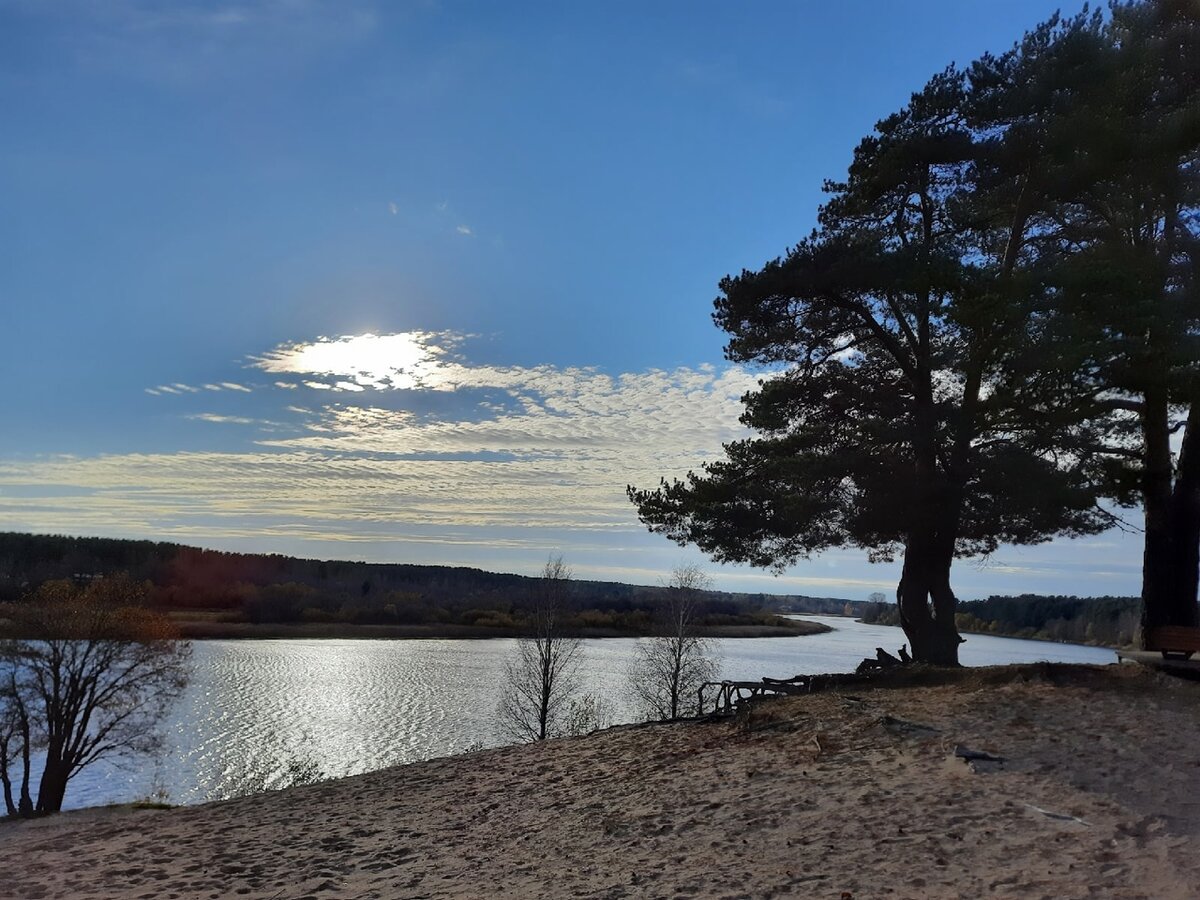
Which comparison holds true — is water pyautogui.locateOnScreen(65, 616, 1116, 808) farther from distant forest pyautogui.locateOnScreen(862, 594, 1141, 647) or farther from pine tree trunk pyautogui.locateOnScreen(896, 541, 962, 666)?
distant forest pyautogui.locateOnScreen(862, 594, 1141, 647)

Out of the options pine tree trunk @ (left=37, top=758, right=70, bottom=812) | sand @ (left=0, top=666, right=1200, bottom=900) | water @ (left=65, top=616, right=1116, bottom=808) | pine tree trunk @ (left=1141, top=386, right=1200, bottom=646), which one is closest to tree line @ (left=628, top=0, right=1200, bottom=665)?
pine tree trunk @ (left=1141, top=386, right=1200, bottom=646)

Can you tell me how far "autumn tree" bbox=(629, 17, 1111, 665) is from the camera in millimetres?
11812

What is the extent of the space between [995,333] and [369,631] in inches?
2694

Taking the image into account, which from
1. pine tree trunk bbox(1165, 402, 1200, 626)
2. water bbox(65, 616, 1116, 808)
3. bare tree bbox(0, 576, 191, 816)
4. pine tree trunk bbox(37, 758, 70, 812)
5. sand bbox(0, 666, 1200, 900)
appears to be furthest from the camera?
water bbox(65, 616, 1116, 808)

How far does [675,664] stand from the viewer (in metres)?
33.1

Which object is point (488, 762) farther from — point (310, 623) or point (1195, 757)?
point (310, 623)

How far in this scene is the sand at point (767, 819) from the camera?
5.50 metres

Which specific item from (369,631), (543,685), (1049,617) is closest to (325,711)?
(543,685)

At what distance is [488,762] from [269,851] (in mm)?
3933

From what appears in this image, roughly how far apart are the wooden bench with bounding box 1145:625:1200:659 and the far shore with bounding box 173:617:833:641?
2167 inches

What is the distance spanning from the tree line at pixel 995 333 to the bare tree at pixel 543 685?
17007 millimetres

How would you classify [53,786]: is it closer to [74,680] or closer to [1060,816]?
[74,680]

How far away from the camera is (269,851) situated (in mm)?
8062

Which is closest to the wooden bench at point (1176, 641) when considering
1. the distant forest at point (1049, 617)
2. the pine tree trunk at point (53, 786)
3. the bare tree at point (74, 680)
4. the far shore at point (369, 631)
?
the pine tree trunk at point (53, 786)
